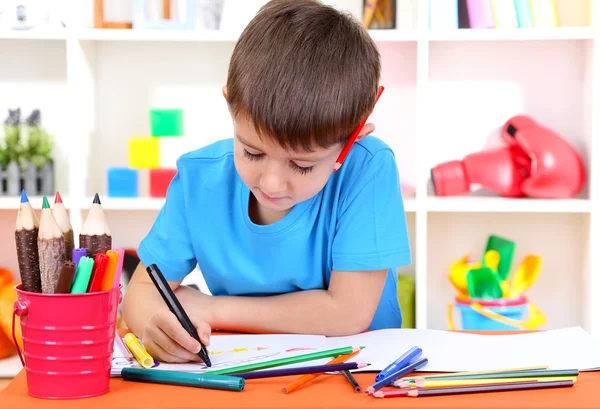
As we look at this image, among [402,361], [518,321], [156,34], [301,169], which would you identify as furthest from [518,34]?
[402,361]

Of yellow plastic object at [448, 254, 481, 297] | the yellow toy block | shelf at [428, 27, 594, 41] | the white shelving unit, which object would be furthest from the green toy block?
yellow plastic object at [448, 254, 481, 297]

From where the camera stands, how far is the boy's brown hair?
878mm

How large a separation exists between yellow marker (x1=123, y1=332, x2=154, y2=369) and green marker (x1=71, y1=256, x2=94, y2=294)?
0.47ft

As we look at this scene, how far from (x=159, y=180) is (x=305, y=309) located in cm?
126

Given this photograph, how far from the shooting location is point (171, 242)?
1.15 metres

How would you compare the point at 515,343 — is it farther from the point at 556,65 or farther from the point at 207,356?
the point at 556,65

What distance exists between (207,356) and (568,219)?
1.86 meters

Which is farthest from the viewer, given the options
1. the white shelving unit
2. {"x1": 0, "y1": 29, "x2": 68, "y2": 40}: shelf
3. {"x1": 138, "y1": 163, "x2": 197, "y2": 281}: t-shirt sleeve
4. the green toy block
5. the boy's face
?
the white shelving unit

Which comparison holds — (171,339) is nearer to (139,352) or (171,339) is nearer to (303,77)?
(139,352)

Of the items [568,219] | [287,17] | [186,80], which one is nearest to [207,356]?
[287,17]

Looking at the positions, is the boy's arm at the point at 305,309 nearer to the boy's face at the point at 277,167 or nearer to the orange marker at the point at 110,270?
the boy's face at the point at 277,167

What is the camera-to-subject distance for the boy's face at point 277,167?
35.5 inches

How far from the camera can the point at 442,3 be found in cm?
218

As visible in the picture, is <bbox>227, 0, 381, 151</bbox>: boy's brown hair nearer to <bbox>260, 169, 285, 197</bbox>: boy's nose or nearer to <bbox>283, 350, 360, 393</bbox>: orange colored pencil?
<bbox>260, 169, 285, 197</bbox>: boy's nose
